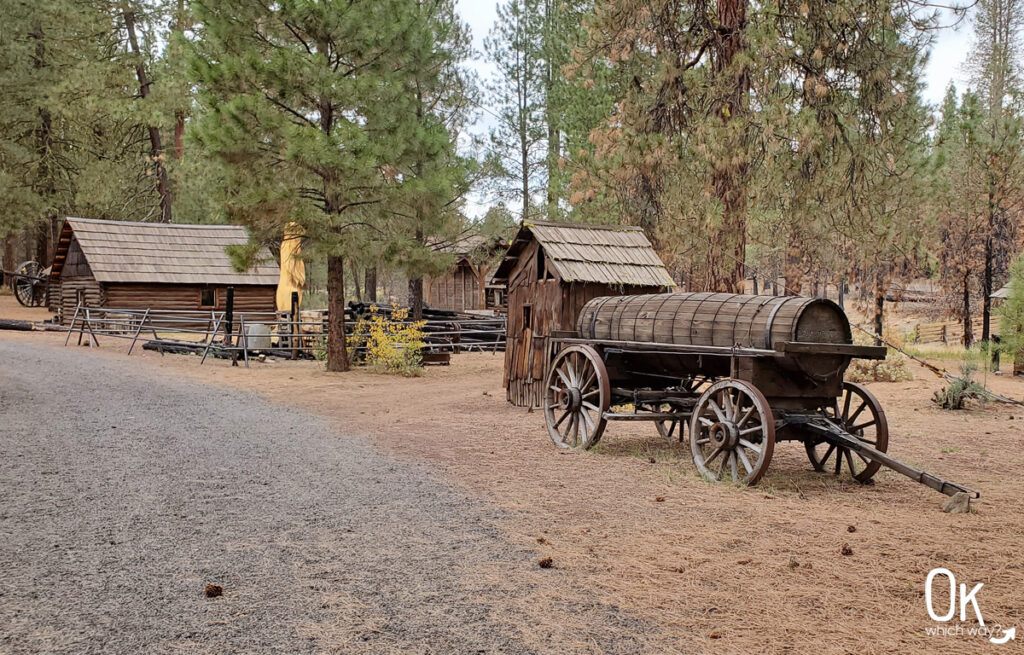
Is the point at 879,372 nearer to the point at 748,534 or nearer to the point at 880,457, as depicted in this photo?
the point at 880,457

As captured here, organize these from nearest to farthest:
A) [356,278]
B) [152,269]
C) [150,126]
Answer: [152,269], [150,126], [356,278]

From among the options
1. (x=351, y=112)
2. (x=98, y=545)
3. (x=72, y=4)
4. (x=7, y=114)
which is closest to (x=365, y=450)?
(x=98, y=545)

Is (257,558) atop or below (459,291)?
below

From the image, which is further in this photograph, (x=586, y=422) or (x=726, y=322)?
(x=586, y=422)

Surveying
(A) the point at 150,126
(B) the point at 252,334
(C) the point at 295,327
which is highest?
(A) the point at 150,126

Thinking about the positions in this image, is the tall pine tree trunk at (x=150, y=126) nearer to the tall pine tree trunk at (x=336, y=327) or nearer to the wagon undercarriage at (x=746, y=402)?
the tall pine tree trunk at (x=336, y=327)

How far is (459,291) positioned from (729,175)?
31.7 meters

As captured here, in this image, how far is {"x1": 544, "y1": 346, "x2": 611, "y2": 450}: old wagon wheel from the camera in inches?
366

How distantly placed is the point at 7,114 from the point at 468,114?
65.4 ft

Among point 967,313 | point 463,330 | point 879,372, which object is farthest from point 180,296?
point 967,313

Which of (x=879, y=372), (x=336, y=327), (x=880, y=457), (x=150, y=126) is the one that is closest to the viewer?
(x=880, y=457)

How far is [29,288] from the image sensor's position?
126 ft

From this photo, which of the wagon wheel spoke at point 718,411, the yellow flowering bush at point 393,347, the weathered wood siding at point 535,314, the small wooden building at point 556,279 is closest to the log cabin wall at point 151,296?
the yellow flowering bush at point 393,347

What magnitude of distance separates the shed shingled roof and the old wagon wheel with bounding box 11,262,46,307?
21.0ft
